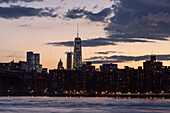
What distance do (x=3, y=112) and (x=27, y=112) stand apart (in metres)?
6.07

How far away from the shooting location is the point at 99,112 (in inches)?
4048

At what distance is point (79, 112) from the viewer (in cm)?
10144

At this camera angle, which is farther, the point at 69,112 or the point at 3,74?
the point at 3,74

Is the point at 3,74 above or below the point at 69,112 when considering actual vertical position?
above

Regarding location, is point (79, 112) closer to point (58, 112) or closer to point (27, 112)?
point (58, 112)

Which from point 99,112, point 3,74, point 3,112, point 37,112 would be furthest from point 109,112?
point 3,74

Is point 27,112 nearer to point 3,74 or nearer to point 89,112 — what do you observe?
point 89,112

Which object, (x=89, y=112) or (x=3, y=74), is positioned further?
(x=3, y=74)

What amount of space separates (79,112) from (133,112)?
1404cm

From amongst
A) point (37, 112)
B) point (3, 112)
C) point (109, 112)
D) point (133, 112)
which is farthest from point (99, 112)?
point (3, 112)

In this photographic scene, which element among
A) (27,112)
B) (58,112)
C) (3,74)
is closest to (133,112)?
(58,112)

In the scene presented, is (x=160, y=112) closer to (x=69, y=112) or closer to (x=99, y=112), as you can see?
(x=99, y=112)

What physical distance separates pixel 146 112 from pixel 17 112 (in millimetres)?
33661

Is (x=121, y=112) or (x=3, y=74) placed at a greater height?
(x=3, y=74)
